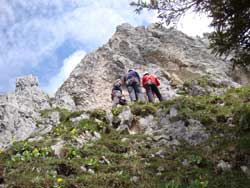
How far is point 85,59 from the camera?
3734cm

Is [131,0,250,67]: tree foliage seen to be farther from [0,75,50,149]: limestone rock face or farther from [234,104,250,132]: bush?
[0,75,50,149]: limestone rock face

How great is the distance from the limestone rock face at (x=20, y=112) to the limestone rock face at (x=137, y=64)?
6.76 feet

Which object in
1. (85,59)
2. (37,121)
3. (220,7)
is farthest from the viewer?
(85,59)

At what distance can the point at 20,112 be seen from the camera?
22.7 m

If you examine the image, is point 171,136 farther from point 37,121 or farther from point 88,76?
point 88,76

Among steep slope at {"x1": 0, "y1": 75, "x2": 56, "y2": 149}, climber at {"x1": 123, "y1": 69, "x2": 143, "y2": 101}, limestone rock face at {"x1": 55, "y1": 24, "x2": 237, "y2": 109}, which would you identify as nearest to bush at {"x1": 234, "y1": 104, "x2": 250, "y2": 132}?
steep slope at {"x1": 0, "y1": 75, "x2": 56, "y2": 149}

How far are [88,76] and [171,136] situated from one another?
20332 mm

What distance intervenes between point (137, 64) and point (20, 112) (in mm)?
16158

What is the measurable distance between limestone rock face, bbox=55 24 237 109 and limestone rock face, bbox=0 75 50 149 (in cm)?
206

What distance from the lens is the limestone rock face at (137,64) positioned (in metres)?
32.9

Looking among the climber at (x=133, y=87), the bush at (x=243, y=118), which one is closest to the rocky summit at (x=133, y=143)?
the bush at (x=243, y=118)

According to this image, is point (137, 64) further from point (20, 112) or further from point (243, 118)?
point (243, 118)

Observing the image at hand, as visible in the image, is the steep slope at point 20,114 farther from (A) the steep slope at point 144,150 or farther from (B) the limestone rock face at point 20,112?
(A) the steep slope at point 144,150

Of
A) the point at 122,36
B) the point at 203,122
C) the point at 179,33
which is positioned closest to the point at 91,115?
the point at 203,122
